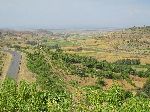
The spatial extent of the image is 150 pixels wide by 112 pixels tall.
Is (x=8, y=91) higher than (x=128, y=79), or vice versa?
(x=8, y=91)

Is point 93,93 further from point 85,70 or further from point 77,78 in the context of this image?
point 85,70

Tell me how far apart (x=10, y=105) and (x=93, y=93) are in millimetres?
→ 17608

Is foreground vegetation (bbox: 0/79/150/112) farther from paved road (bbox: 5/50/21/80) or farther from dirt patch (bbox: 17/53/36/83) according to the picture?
paved road (bbox: 5/50/21/80)

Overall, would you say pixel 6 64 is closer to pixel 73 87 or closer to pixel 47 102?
pixel 73 87

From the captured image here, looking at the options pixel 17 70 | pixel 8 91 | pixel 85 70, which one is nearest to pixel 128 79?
pixel 85 70

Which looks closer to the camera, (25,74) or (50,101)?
(50,101)

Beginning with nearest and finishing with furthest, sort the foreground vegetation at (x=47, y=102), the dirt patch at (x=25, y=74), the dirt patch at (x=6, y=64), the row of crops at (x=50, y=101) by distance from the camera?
the foreground vegetation at (x=47, y=102), the row of crops at (x=50, y=101), the dirt patch at (x=25, y=74), the dirt patch at (x=6, y=64)

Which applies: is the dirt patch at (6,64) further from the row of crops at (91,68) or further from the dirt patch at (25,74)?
the row of crops at (91,68)

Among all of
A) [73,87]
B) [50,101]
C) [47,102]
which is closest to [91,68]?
[73,87]

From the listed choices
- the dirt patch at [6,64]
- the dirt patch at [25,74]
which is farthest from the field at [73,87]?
the dirt patch at [6,64]

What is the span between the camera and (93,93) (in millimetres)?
68375

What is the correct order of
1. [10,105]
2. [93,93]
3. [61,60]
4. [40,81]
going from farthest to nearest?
[61,60], [40,81], [93,93], [10,105]

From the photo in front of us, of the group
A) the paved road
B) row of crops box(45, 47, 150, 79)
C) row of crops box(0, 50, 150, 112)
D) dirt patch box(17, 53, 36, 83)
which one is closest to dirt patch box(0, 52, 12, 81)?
the paved road

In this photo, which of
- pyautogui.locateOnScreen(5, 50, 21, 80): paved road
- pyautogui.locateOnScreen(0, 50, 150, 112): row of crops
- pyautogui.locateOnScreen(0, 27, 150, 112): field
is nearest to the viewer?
pyautogui.locateOnScreen(0, 50, 150, 112): row of crops
